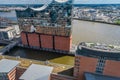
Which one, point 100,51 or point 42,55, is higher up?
point 100,51

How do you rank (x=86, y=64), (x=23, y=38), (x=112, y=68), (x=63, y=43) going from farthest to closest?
(x=23, y=38) → (x=63, y=43) → (x=86, y=64) → (x=112, y=68)

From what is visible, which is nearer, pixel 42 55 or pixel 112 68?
pixel 112 68

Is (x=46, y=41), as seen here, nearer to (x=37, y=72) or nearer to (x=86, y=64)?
(x=37, y=72)

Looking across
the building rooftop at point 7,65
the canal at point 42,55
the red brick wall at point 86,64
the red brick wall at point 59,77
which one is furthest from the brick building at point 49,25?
the red brick wall at point 86,64

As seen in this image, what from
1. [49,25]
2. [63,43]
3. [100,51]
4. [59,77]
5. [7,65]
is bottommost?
[59,77]

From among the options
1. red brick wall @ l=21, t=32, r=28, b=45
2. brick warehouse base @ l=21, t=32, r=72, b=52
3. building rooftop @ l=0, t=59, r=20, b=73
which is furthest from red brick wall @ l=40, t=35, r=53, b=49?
building rooftop @ l=0, t=59, r=20, b=73

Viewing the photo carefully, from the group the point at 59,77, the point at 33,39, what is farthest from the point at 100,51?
the point at 33,39

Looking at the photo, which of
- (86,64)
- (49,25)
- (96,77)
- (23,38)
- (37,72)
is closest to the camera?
(96,77)

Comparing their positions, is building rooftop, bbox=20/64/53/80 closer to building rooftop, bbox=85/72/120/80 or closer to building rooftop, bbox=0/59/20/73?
building rooftop, bbox=0/59/20/73
